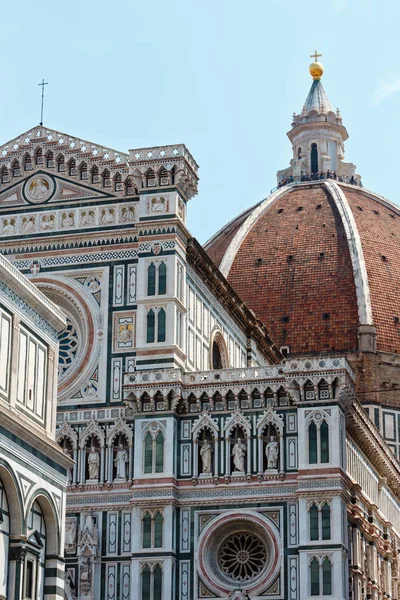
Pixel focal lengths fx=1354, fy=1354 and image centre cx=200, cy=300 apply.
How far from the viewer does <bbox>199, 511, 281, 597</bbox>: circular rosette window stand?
34.6 meters

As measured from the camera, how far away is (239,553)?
Result: 115ft

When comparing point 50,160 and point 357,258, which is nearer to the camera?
point 50,160

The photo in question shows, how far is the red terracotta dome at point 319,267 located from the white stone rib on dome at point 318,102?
23.6 ft

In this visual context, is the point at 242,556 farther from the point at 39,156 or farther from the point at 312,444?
the point at 39,156

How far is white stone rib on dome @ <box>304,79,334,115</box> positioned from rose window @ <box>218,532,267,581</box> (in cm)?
4889

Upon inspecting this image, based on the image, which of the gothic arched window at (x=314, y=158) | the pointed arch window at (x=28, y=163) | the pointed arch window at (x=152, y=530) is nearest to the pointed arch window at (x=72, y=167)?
the pointed arch window at (x=28, y=163)

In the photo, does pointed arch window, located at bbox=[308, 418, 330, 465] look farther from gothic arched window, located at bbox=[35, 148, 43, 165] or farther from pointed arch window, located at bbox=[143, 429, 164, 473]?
gothic arched window, located at bbox=[35, 148, 43, 165]

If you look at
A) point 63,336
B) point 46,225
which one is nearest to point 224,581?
point 63,336

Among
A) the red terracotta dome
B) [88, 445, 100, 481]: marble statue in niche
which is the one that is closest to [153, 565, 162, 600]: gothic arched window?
[88, 445, 100, 481]: marble statue in niche

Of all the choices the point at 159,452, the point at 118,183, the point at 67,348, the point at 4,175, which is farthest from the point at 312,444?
the point at 4,175

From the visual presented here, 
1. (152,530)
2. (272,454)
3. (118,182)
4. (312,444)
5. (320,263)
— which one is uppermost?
(320,263)

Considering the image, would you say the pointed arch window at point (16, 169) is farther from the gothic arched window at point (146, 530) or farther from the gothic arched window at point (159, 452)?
the gothic arched window at point (146, 530)

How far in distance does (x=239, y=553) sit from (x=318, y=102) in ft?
164

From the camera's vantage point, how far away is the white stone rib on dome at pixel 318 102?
81.0m
